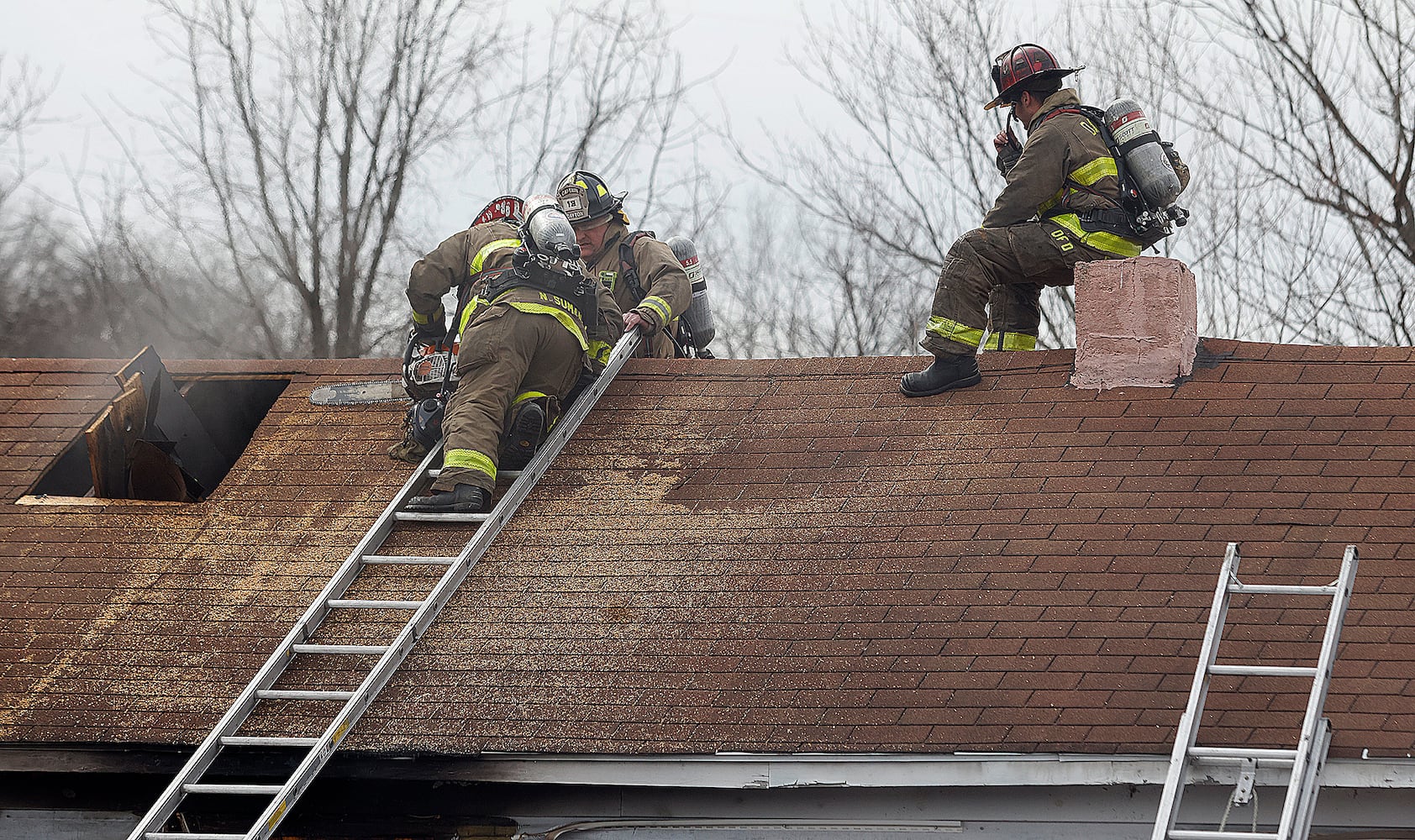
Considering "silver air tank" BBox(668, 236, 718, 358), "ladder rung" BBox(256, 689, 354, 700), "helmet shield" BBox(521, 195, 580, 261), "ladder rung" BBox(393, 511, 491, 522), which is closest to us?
"ladder rung" BBox(256, 689, 354, 700)

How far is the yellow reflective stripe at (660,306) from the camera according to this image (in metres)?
7.86

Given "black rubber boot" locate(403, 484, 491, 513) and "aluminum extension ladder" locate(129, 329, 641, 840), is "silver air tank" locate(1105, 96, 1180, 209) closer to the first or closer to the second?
"aluminum extension ladder" locate(129, 329, 641, 840)

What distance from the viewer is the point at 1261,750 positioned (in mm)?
4633

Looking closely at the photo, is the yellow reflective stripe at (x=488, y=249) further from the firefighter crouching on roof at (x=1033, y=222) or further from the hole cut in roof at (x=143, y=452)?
the firefighter crouching on roof at (x=1033, y=222)

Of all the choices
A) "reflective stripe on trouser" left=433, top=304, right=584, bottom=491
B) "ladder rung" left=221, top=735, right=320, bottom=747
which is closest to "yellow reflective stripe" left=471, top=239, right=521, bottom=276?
"reflective stripe on trouser" left=433, top=304, right=584, bottom=491

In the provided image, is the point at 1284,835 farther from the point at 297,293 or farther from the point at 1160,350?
the point at 297,293

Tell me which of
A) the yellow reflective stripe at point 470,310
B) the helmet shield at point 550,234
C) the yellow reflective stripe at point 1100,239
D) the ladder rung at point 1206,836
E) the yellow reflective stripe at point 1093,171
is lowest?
the ladder rung at point 1206,836

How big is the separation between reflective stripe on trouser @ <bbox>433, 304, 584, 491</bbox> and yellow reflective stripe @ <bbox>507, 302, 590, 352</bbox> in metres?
0.02

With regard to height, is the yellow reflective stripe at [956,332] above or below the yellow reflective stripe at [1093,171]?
below

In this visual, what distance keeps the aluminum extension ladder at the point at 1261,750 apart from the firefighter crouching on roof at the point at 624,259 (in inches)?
151

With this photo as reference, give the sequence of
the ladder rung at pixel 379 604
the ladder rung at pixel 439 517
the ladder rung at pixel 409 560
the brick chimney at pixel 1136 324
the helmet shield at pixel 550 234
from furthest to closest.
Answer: the brick chimney at pixel 1136 324 < the helmet shield at pixel 550 234 < the ladder rung at pixel 439 517 < the ladder rung at pixel 409 560 < the ladder rung at pixel 379 604

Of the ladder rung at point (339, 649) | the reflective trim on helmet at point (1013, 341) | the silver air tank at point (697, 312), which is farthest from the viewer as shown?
the silver air tank at point (697, 312)

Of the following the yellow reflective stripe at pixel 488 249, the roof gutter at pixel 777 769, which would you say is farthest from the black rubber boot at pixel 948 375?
the roof gutter at pixel 777 769

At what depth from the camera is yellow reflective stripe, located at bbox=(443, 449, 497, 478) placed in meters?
6.56
